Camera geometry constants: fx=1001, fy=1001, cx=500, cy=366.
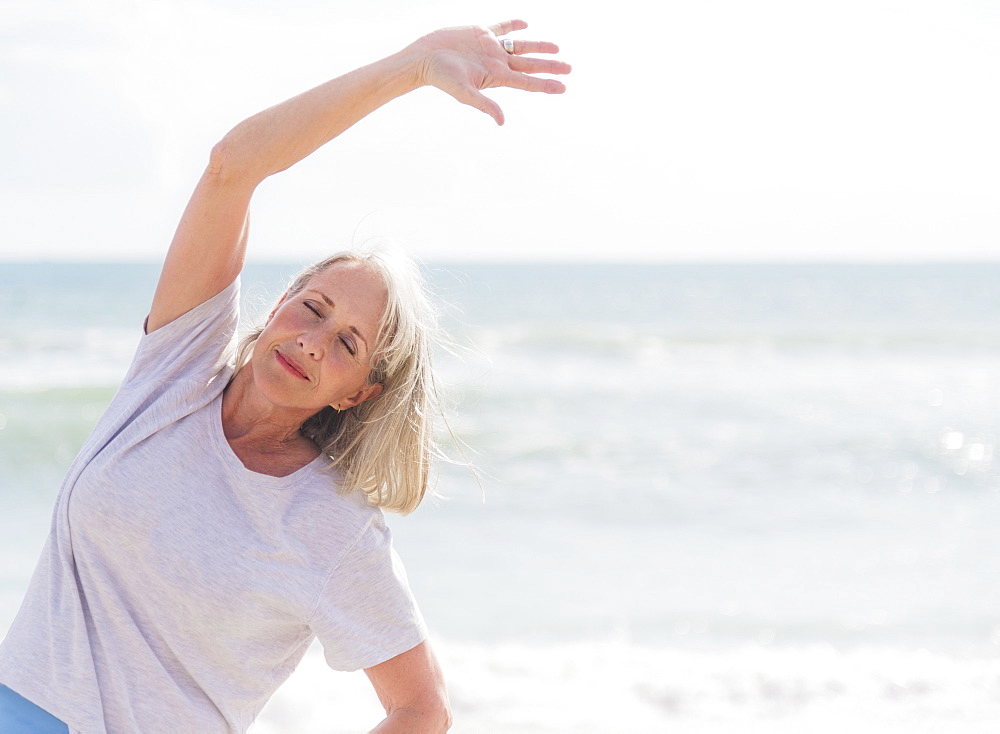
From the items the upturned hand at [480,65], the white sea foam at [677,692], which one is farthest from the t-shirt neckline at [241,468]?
the white sea foam at [677,692]

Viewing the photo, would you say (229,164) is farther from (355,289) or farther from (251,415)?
(251,415)

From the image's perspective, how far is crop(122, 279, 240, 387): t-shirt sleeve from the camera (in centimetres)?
223

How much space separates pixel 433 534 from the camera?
7461 millimetres

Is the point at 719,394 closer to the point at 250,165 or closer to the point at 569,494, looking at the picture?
the point at 569,494

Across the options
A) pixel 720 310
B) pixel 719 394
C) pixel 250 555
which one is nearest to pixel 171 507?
pixel 250 555

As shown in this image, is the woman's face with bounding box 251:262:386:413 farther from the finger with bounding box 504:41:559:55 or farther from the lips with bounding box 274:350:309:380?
the finger with bounding box 504:41:559:55

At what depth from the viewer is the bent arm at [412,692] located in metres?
2.11

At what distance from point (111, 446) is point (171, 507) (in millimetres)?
193

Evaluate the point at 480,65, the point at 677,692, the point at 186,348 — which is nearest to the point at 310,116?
the point at 480,65

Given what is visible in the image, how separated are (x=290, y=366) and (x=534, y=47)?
0.89m

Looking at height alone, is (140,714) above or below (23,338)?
above

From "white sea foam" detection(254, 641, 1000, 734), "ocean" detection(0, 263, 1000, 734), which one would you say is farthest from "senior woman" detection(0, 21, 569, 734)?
"white sea foam" detection(254, 641, 1000, 734)

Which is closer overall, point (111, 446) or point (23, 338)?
point (111, 446)

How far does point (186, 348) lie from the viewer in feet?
7.36
